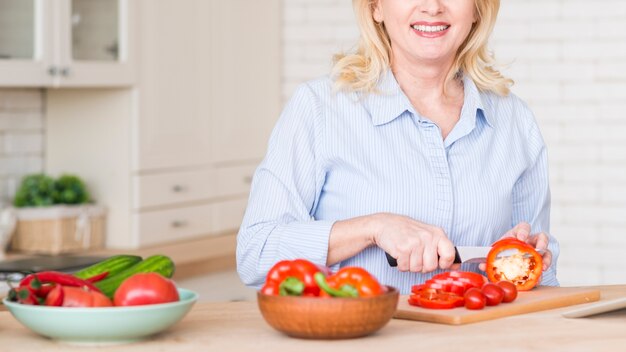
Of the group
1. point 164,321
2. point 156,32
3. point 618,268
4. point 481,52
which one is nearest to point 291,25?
point 156,32

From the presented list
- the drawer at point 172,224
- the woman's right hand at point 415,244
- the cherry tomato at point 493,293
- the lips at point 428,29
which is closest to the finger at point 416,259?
the woman's right hand at point 415,244

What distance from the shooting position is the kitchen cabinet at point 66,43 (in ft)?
13.0

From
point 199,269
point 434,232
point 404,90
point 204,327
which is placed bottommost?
point 199,269

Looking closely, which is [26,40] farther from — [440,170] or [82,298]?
[82,298]

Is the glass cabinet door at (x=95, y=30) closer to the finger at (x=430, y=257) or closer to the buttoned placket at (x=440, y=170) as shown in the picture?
the buttoned placket at (x=440, y=170)

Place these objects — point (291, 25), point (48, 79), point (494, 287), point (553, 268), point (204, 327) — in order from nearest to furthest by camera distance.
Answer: point (204, 327), point (494, 287), point (553, 268), point (48, 79), point (291, 25)

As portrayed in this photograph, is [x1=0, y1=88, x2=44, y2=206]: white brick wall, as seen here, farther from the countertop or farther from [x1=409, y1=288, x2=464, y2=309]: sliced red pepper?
[x1=409, y1=288, x2=464, y2=309]: sliced red pepper

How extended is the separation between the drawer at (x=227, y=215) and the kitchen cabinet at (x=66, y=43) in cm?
80

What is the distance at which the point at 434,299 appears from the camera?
2055 mm

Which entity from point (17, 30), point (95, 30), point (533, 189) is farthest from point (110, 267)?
point (95, 30)

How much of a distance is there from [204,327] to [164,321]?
0.14 meters

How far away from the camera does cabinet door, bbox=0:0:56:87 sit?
3924 millimetres

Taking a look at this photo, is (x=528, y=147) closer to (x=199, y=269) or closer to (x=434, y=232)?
(x=434, y=232)

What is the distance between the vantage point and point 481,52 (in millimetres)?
2709
